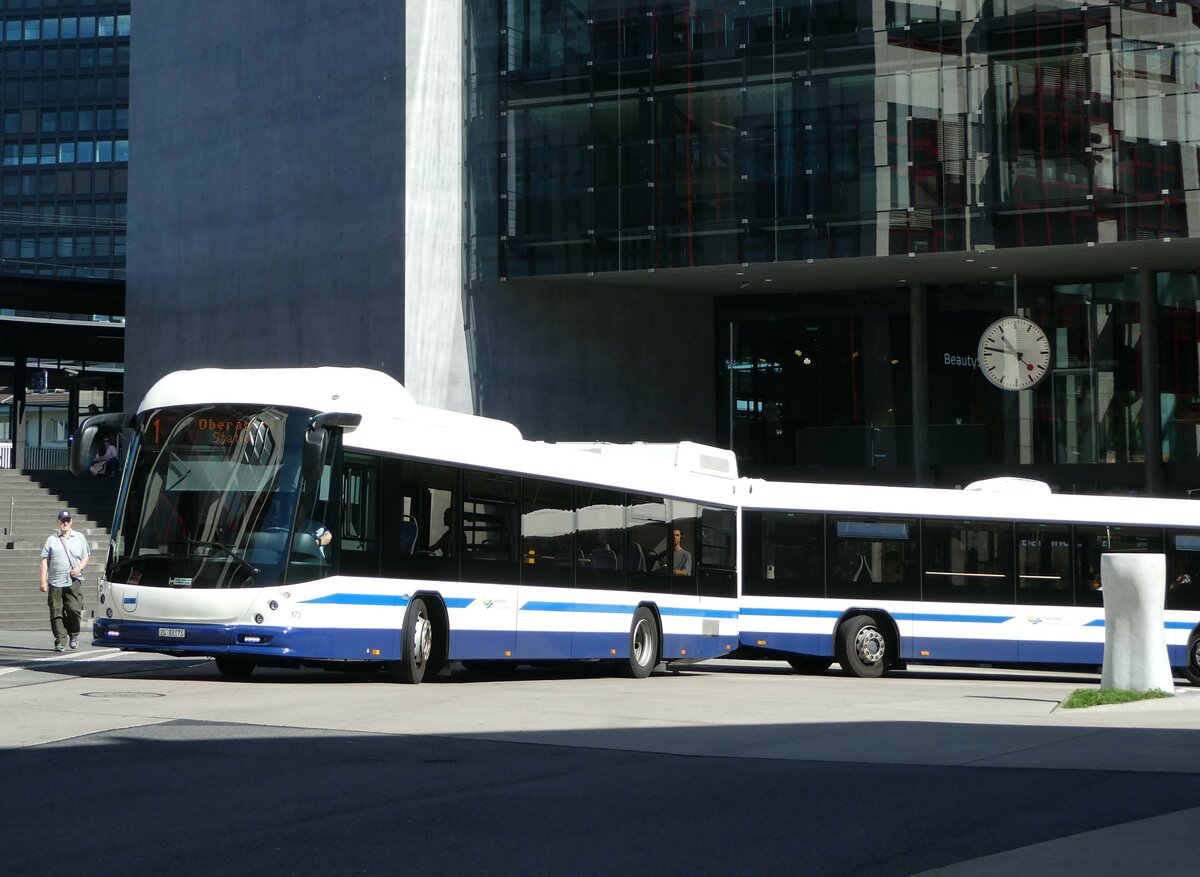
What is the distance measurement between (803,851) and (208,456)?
10.1m

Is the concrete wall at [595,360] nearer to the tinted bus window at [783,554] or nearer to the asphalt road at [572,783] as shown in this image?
the tinted bus window at [783,554]

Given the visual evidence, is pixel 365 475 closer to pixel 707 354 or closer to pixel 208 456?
pixel 208 456

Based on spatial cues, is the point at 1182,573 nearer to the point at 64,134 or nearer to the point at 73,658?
the point at 73,658

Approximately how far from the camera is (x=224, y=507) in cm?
1634

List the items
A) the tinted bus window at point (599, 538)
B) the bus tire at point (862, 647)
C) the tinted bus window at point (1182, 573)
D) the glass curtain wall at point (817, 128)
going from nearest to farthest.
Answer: the tinted bus window at point (599, 538) < the bus tire at point (862, 647) < the tinted bus window at point (1182, 573) < the glass curtain wall at point (817, 128)

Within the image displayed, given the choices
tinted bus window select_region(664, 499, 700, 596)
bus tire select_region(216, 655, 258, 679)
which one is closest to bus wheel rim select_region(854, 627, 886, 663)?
tinted bus window select_region(664, 499, 700, 596)

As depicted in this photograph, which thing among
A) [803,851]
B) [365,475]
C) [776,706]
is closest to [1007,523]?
[776,706]

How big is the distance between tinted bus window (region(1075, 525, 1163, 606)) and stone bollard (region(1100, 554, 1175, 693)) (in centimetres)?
720

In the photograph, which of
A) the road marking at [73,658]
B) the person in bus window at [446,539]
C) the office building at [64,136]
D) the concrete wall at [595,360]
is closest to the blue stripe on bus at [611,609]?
the person in bus window at [446,539]

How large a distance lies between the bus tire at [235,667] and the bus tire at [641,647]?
5.04m

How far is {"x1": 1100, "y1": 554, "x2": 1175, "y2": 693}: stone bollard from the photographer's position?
16.7 meters

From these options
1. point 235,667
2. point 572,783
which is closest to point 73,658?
point 235,667

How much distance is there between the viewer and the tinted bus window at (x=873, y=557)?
936 inches

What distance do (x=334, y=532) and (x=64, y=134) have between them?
106487 mm
